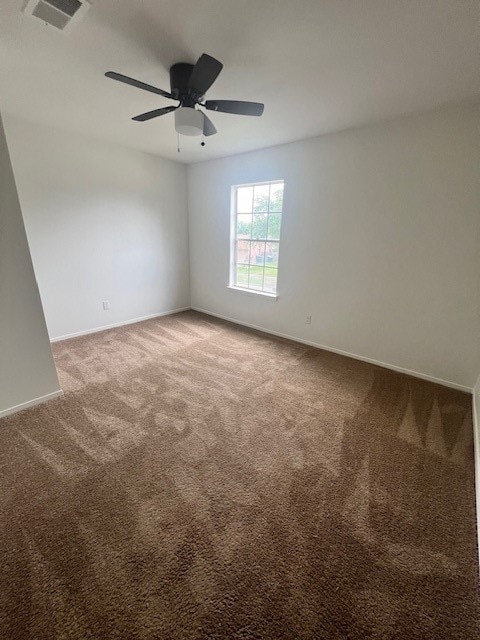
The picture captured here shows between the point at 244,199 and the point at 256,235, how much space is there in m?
0.58

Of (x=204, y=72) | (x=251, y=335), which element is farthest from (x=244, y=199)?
(x=204, y=72)

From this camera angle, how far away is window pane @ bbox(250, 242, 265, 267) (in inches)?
148

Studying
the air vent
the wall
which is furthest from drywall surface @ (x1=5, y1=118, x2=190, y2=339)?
the wall

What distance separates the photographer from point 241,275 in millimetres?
4121

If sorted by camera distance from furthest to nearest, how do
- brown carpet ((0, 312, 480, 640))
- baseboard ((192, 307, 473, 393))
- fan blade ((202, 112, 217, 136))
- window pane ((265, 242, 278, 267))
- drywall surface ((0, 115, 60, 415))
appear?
window pane ((265, 242, 278, 267)), baseboard ((192, 307, 473, 393)), fan blade ((202, 112, 217, 136)), drywall surface ((0, 115, 60, 415)), brown carpet ((0, 312, 480, 640))

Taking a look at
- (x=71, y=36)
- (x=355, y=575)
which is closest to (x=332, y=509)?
(x=355, y=575)

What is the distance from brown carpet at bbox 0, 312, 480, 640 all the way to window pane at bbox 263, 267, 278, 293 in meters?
1.66

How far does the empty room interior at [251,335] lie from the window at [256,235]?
0.04m

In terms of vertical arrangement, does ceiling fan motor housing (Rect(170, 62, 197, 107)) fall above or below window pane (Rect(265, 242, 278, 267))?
above

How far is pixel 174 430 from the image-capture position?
190 cm

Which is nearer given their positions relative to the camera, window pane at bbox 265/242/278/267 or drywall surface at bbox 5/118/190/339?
drywall surface at bbox 5/118/190/339

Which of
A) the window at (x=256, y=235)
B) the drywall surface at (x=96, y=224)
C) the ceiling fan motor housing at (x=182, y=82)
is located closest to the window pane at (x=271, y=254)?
the window at (x=256, y=235)

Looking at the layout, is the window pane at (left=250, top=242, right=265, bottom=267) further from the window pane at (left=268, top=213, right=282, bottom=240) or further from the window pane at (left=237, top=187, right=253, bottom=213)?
the window pane at (left=237, top=187, right=253, bottom=213)

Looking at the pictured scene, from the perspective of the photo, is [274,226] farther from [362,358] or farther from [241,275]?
[362,358]
